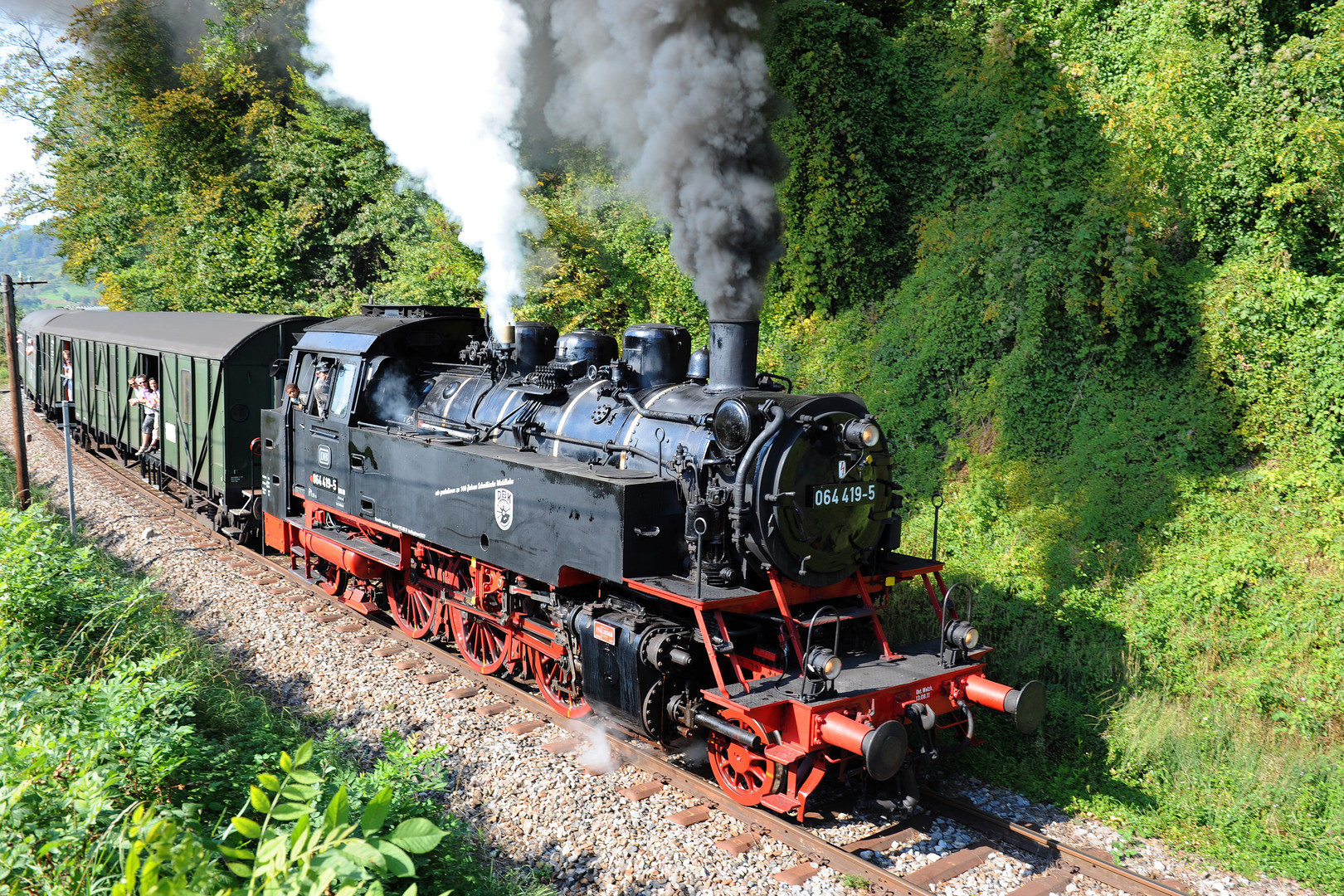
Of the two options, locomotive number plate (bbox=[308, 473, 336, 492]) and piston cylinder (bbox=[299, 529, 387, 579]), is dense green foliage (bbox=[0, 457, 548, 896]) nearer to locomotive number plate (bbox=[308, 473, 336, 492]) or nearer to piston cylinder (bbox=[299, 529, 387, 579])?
piston cylinder (bbox=[299, 529, 387, 579])

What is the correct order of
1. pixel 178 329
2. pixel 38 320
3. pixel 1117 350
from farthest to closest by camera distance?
1. pixel 38 320
2. pixel 178 329
3. pixel 1117 350

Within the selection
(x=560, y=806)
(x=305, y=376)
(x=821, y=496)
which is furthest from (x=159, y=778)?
(x=305, y=376)

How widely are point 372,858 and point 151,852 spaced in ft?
2.39

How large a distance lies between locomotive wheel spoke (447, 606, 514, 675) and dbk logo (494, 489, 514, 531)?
1.13 m

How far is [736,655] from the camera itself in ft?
17.9

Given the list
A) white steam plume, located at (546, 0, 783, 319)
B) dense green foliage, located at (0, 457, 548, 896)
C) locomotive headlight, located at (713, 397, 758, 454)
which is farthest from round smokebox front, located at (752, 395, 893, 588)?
dense green foliage, located at (0, 457, 548, 896)

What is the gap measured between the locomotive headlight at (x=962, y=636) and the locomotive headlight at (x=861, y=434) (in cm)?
134

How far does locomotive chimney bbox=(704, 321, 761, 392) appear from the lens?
20.5 ft

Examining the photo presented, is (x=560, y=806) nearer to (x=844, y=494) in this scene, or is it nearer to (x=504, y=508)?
(x=504, y=508)

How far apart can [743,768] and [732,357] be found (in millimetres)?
2822

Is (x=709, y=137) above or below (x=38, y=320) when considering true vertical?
above

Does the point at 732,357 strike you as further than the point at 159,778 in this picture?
Yes

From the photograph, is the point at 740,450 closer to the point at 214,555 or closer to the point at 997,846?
the point at 997,846

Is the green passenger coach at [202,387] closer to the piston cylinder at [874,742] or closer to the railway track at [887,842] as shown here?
the railway track at [887,842]
